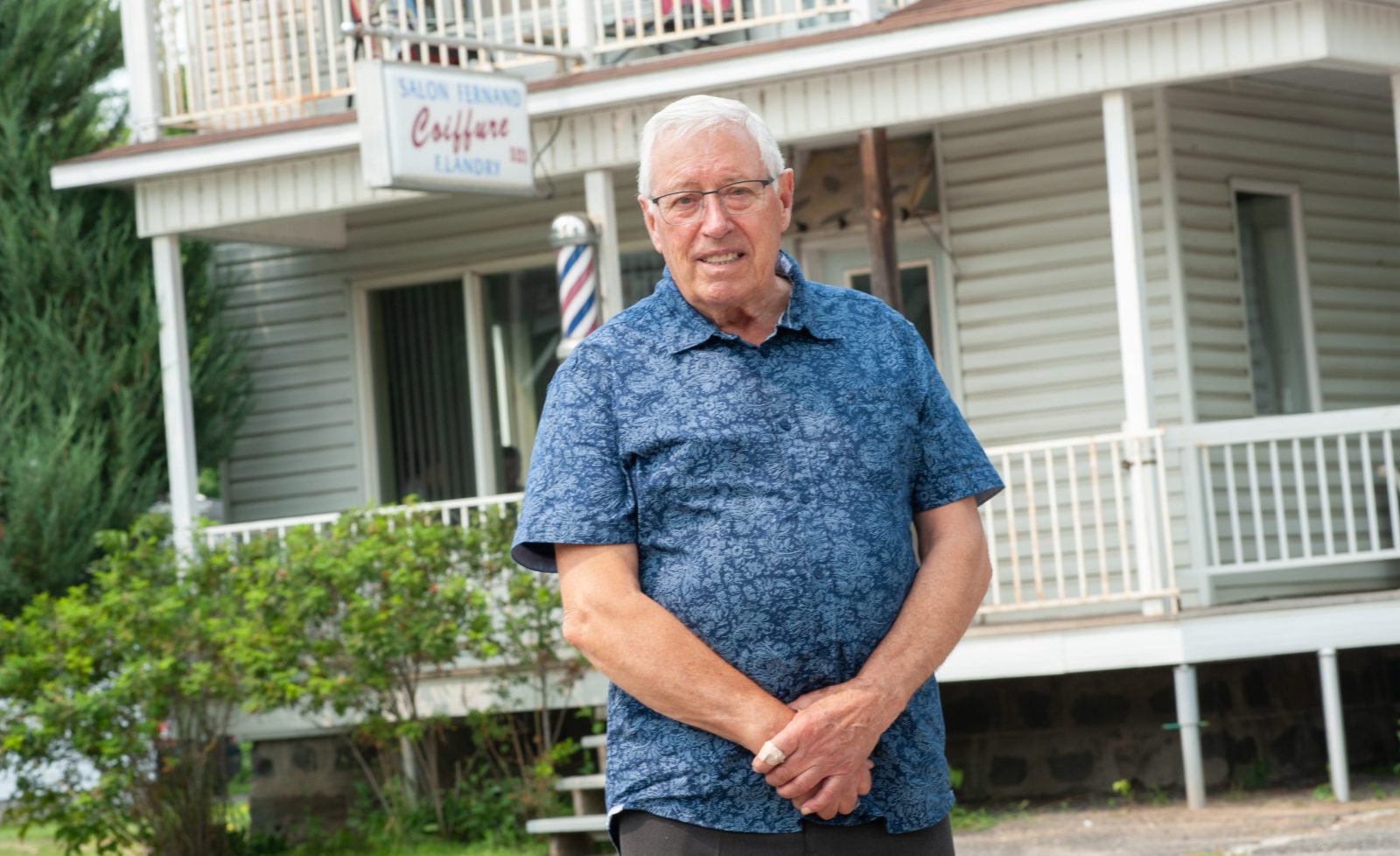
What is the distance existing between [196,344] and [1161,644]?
250 inches

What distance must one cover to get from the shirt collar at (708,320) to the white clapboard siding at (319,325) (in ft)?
29.8

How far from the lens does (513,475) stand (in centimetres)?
1195

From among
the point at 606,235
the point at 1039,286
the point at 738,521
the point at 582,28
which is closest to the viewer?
the point at 738,521

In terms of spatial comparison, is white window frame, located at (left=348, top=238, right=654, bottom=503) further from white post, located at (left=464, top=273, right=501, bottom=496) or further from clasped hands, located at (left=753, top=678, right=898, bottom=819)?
clasped hands, located at (left=753, top=678, right=898, bottom=819)

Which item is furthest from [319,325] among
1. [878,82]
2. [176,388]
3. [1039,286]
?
[1039,286]

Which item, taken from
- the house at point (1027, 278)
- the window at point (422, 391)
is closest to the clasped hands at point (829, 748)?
the house at point (1027, 278)

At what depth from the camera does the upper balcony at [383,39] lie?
1026 centimetres

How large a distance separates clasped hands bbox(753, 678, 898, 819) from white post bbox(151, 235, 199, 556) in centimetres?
863

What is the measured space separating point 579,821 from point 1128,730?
307 centimetres

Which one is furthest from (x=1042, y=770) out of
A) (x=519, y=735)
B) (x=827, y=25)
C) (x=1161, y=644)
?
(x=827, y=25)

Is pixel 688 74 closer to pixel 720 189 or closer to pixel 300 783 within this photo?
pixel 300 783

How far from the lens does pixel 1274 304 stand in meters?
11.0

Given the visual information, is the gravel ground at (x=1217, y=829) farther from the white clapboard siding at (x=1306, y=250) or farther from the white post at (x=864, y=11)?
the white post at (x=864, y=11)

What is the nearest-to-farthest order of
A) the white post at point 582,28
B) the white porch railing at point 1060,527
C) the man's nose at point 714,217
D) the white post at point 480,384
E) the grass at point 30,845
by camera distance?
the man's nose at point 714,217, the white porch railing at point 1060,527, the white post at point 582,28, the grass at point 30,845, the white post at point 480,384
